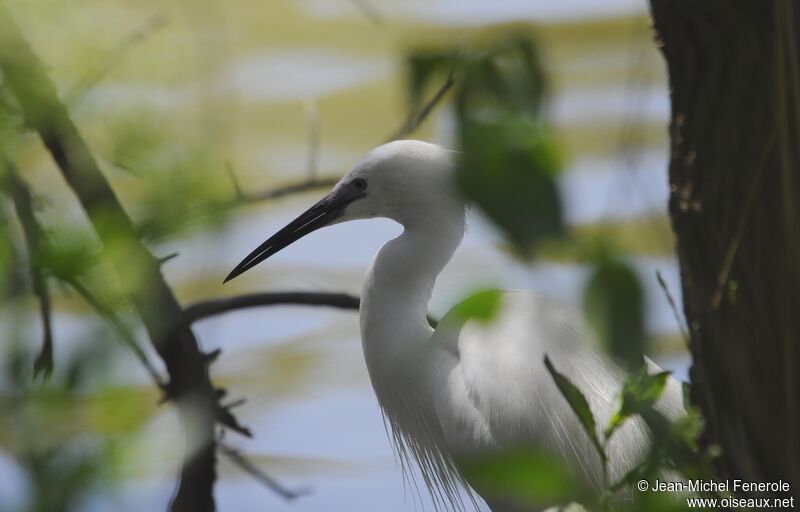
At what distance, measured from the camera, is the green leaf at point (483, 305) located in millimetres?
342

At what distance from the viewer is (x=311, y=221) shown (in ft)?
5.35

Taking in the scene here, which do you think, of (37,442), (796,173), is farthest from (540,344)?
(37,442)

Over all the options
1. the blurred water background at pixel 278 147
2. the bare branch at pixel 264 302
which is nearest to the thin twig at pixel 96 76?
the blurred water background at pixel 278 147

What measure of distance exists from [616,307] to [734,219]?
26cm

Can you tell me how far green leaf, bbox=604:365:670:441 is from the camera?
41 cm

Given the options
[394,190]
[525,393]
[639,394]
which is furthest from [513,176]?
[394,190]

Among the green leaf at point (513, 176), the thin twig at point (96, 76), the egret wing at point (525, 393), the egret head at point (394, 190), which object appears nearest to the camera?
the green leaf at point (513, 176)

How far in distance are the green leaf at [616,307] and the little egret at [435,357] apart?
0.99 m

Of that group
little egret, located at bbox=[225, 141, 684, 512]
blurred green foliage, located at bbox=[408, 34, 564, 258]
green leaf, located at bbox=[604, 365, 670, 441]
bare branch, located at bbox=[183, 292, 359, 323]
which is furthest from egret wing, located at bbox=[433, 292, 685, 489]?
blurred green foliage, located at bbox=[408, 34, 564, 258]

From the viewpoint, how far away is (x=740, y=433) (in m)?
0.47

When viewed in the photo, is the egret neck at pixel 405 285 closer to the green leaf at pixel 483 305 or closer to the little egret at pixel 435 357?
the little egret at pixel 435 357

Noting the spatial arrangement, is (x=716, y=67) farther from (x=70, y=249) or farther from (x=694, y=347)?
(x=70, y=249)

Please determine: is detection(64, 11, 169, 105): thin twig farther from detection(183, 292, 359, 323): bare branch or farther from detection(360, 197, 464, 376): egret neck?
detection(360, 197, 464, 376): egret neck

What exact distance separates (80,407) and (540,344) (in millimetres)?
999
